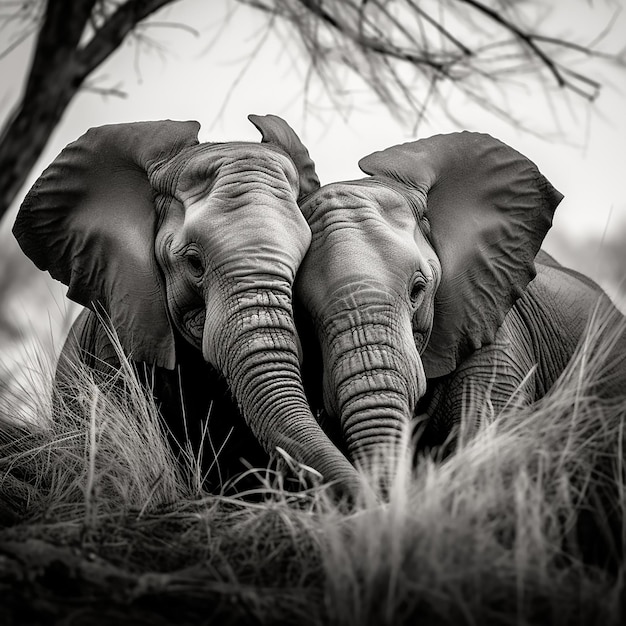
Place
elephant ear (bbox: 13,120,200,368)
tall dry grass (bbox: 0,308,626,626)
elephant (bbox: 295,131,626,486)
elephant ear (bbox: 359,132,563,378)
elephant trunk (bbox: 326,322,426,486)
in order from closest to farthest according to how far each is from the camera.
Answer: tall dry grass (bbox: 0,308,626,626)
elephant trunk (bbox: 326,322,426,486)
elephant (bbox: 295,131,626,486)
elephant ear (bbox: 13,120,200,368)
elephant ear (bbox: 359,132,563,378)

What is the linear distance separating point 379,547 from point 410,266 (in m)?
2.38

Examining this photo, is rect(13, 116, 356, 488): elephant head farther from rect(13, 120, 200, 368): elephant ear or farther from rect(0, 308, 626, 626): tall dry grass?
rect(0, 308, 626, 626): tall dry grass

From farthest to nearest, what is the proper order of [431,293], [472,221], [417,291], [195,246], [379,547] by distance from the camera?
[472,221]
[431,293]
[417,291]
[195,246]
[379,547]

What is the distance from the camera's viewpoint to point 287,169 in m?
6.07

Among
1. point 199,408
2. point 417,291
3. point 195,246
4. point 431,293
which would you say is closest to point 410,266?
point 417,291

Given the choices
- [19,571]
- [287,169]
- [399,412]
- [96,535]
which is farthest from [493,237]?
[19,571]

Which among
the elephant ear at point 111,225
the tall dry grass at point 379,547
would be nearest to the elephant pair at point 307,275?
the elephant ear at point 111,225

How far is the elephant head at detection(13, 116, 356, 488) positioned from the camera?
5348 mm

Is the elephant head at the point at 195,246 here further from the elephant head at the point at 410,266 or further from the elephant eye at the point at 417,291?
the elephant eye at the point at 417,291

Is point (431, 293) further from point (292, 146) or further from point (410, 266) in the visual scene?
point (292, 146)

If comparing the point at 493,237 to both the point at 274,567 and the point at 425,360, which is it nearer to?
the point at 425,360

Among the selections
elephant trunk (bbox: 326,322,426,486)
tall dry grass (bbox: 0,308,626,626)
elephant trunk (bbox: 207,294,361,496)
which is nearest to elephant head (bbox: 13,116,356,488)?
elephant trunk (bbox: 207,294,361,496)

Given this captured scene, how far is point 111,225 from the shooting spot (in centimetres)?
633

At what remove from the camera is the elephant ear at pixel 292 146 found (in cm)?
632
